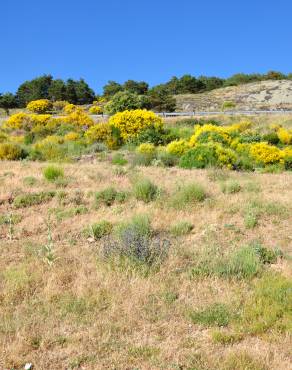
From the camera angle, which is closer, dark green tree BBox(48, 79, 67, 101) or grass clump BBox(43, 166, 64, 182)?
grass clump BBox(43, 166, 64, 182)

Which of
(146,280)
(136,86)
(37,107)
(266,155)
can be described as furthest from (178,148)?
(136,86)

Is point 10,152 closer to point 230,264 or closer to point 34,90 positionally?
point 230,264

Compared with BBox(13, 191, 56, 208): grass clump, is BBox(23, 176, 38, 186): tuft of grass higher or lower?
higher

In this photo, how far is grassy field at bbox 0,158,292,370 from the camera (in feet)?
14.8

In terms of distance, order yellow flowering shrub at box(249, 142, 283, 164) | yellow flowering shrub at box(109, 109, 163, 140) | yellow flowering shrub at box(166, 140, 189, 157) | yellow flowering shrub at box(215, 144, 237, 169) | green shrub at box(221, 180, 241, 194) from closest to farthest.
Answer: green shrub at box(221, 180, 241, 194) < yellow flowering shrub at box(215, 144, 237, 169) < yellow flowering shrub at box(249, 142, 283, 164) < yellow flowering shrub at box(166, 140, 189, 157) < yellow flowering shrub at box(109, 109, 163, 140)

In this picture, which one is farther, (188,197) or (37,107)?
(37,107)

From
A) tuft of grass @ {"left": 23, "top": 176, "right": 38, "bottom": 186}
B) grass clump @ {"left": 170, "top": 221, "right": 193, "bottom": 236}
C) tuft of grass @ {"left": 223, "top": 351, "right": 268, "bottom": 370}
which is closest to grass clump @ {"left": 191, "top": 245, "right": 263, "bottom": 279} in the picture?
grass clump @ {"left": 170, "top": 221, "right": 193, "bottom": 236}

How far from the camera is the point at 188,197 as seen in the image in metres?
10.5

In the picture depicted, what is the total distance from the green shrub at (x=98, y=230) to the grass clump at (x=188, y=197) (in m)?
Answer: 2.12

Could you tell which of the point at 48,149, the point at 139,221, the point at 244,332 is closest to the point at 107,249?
the point at 139,221

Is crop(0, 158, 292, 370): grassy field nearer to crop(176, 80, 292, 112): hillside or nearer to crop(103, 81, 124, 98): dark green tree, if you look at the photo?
crop(176, 80, 292, 112): hillside

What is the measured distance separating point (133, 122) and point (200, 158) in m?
9.96

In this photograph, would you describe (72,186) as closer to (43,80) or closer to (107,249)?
(107,249)

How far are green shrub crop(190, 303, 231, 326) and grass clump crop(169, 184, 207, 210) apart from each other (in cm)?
487
